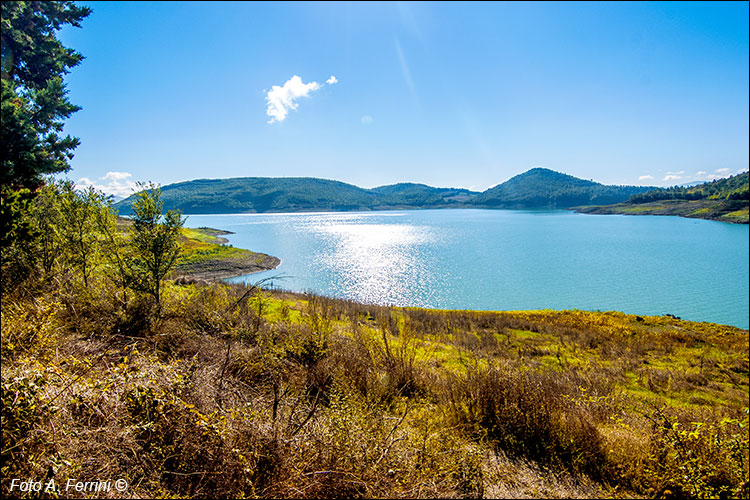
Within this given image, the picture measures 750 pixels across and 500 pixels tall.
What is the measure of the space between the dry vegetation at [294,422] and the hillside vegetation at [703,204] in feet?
407

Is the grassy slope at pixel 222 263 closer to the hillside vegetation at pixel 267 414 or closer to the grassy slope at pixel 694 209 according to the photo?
the hillside vegetation at pixel 267 414

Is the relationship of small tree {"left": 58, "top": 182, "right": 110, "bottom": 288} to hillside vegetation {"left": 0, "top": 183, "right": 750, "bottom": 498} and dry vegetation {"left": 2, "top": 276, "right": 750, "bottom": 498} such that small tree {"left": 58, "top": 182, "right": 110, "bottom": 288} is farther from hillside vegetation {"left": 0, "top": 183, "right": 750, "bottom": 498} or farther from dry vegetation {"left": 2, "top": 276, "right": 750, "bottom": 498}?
dry vegetation {"left": 2, "top": 276, "right": 750, "bottom": 498}

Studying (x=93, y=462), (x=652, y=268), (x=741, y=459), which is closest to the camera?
(x=93, y=462)

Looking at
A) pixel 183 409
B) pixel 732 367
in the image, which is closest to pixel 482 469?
pixel 183 409

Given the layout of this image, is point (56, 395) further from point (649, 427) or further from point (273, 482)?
point (649, 427)

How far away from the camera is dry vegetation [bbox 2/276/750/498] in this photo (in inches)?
105

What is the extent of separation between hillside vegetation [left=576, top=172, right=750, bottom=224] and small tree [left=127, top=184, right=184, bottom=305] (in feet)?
421

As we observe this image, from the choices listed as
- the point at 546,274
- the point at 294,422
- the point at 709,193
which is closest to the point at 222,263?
the point at 294,422

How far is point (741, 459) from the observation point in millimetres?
3611

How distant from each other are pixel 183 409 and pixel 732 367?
1939 centimetres

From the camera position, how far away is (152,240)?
824 centimetres

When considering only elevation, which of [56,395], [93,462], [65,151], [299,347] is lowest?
[299,347]

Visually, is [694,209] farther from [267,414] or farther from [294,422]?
[267,414]

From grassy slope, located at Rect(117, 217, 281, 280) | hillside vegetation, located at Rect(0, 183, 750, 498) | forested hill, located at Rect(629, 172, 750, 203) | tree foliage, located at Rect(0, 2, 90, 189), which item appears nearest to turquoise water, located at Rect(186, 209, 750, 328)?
grassy slope, located at Rect(117, 217, 281, 280)
